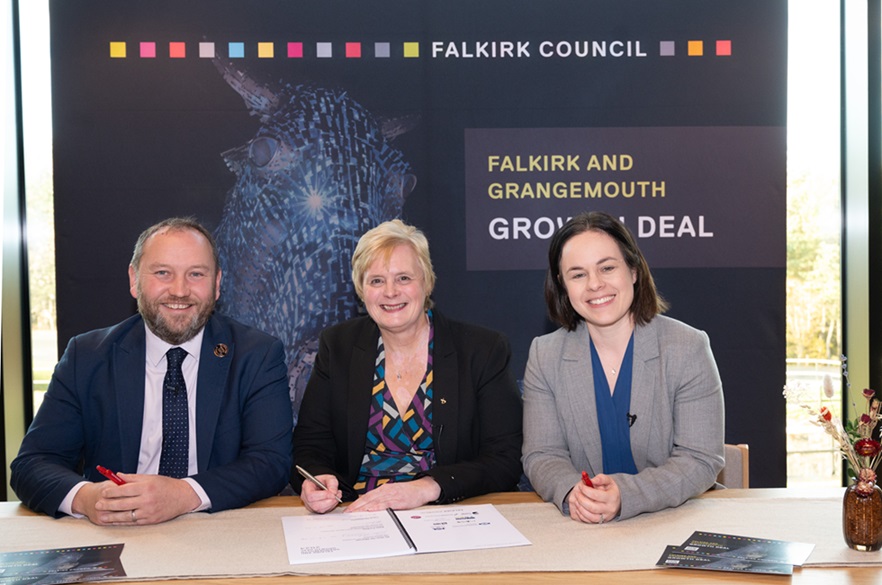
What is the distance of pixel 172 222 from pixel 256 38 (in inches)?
57.7

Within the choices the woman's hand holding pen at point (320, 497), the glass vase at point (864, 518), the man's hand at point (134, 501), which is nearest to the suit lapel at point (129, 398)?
the man's hand at point (134, 501)

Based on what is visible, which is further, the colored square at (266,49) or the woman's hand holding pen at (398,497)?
the colored square at (266,49)

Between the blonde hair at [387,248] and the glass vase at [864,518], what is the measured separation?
1.48 m

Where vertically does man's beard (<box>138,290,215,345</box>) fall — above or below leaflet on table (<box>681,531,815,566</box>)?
above

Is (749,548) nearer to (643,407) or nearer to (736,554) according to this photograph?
(736,554)

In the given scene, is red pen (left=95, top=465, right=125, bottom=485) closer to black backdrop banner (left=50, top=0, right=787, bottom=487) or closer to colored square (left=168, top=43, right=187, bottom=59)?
black backdrop banner (left=50, top=0, right=787, bottom=487)

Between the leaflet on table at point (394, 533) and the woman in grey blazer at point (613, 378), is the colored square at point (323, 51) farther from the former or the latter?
the leaflet on table at point (394, 533)

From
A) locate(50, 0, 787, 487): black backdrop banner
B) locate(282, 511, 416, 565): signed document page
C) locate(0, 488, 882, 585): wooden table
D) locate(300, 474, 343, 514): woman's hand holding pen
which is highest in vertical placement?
locate(50, 0, 787, 487): black backdrop banner

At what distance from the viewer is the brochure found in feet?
5.50

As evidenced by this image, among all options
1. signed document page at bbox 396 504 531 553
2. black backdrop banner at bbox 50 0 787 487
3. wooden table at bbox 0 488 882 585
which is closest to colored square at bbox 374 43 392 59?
black backdrop banner at bbox 50 0 787 487

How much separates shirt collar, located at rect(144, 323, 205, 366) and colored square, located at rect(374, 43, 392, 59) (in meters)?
1.80

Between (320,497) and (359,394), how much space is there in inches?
24.7

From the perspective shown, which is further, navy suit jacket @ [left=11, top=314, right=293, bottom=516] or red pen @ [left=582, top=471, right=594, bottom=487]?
navy suit jacket @ [left=11, top=314, right=293, bottom=516]

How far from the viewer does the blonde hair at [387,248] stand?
2.77 metres
